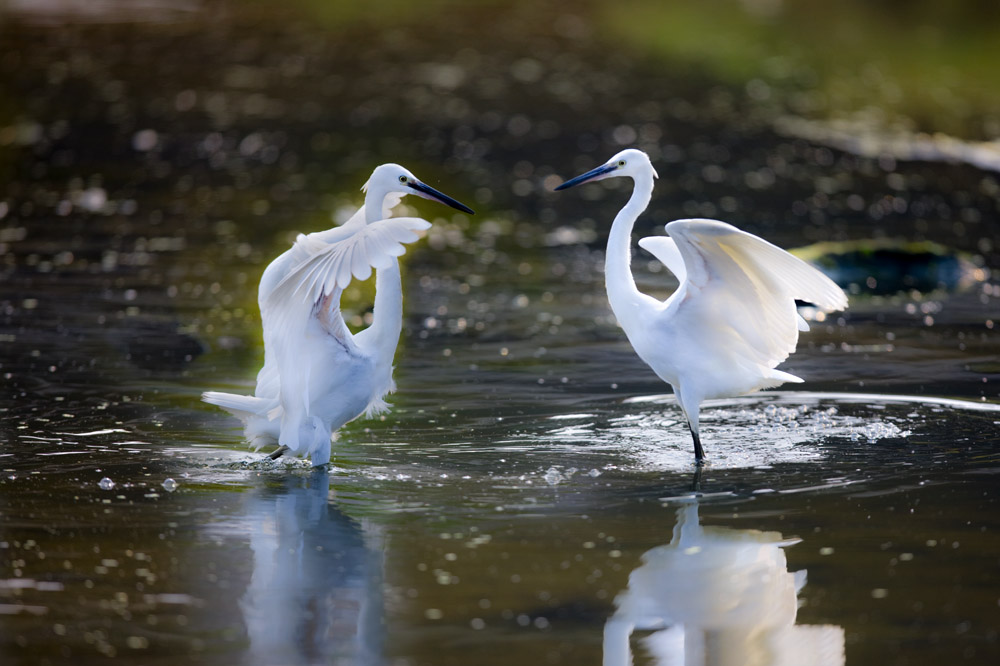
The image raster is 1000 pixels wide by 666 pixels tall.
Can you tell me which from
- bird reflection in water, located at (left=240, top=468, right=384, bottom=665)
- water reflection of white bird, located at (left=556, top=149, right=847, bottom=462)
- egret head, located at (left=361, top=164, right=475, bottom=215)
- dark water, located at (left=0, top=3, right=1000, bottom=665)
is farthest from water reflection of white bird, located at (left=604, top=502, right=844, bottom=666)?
egret head, located at (left=361, top=164, right=475, bottom=215)

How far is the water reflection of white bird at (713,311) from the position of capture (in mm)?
7469

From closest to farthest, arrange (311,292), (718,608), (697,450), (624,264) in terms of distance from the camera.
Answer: (718,608)
(311,292)
(697,450)
(624,264)

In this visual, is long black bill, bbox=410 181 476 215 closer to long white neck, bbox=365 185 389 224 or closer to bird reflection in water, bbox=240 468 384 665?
long white neck, bbox=365 185 389 224

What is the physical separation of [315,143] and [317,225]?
574 cm

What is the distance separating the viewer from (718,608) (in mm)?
5469

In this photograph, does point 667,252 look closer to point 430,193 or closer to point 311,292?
point 430,193

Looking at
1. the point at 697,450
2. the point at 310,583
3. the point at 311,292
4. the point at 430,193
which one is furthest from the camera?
the point at 430,193

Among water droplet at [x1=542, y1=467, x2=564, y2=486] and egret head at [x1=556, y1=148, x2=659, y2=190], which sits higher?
egret head at [x1=556, y1=148, x2=659, y2=190]

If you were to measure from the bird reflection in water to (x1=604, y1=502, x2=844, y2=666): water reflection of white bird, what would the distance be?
996 mm

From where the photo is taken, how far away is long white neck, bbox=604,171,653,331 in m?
8.00

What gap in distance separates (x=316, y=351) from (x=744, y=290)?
245cm

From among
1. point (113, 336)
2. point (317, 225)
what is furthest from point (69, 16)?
point (113, 336)

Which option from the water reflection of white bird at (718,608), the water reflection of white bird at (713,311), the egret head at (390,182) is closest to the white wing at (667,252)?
the water reflection of white bird at (713,311)

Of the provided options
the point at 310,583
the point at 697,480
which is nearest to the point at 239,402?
the point at 310,583
